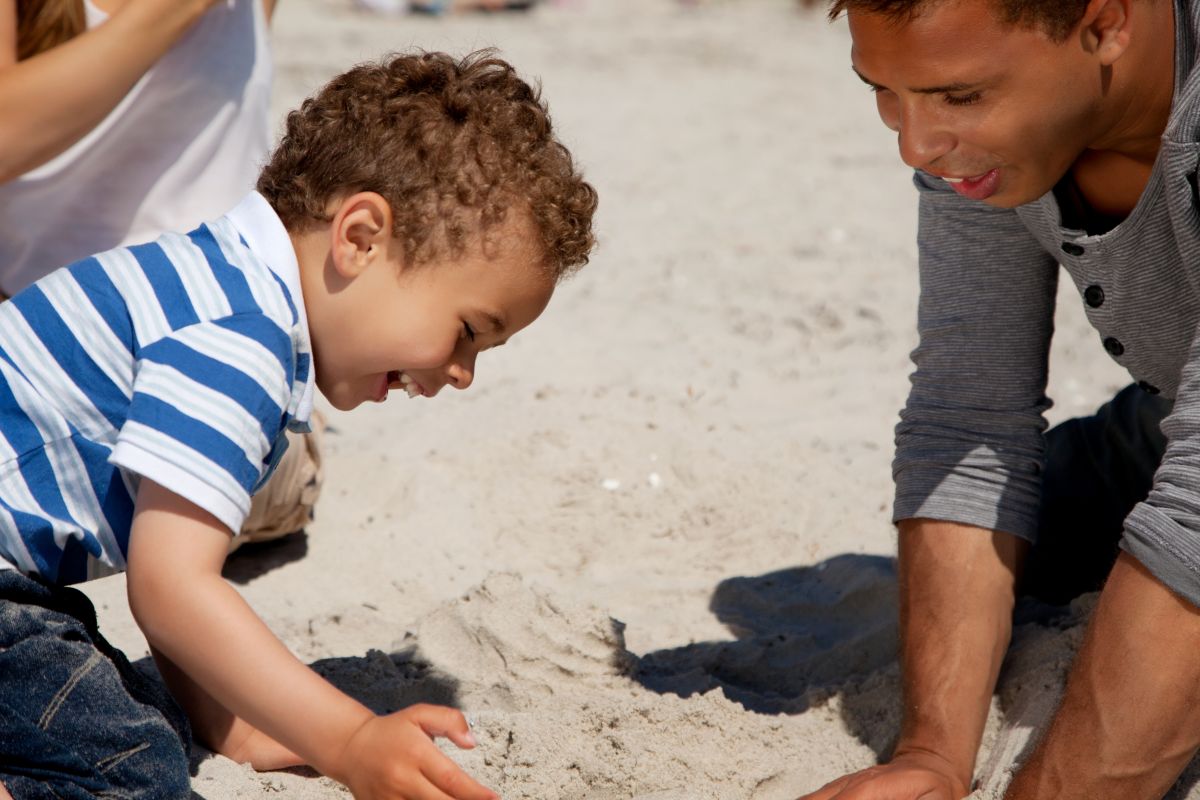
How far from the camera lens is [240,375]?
1.67 meters

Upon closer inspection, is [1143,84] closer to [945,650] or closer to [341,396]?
[945,650]

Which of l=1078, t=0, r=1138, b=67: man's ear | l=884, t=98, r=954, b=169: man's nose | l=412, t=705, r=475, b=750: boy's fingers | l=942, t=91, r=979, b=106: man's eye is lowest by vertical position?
l=412, t=705, r=475, b=750: boy's fingers

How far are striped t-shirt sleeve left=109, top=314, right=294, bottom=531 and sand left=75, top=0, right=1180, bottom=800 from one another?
590 mm

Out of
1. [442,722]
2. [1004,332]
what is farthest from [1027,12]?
[442,722]

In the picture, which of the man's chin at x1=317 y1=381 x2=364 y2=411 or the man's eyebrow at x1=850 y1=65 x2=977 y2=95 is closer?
the man's eyebrow at x1=850 y1=65 x2=977 y2=95

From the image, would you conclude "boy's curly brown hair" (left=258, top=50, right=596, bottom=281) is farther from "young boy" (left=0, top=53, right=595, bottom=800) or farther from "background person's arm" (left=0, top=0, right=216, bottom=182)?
"background person's arm" (left=0, top=0, right=216, bottom=182)

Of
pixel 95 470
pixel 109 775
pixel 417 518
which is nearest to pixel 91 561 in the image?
pixel 95 470

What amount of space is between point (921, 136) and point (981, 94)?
108mm

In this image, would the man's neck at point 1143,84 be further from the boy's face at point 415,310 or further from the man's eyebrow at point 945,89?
the boy's face at point 415,310

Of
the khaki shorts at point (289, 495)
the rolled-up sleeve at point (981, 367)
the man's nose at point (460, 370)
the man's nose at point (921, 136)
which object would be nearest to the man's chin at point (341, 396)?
the man's nose at point (460, 370)

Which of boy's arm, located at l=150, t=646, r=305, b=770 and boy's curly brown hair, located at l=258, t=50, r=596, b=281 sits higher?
boy's curly brown hair, located at l=258, t=50, r=596, b=281

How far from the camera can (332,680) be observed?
2295mm

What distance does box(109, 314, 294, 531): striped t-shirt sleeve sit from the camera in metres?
1.61

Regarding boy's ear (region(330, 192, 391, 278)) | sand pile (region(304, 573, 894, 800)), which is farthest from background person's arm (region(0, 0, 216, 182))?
sand pile (region(304, 573, 894, 800))
